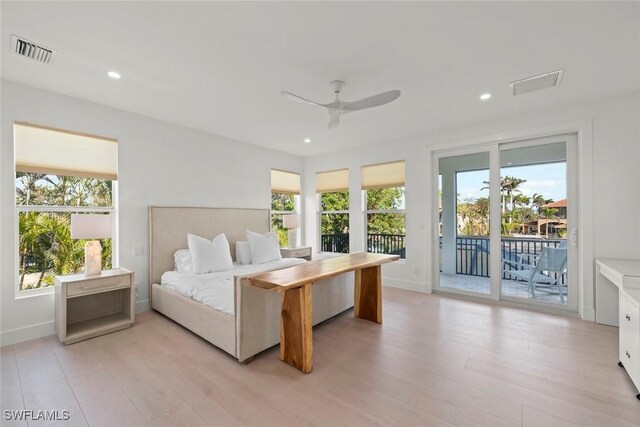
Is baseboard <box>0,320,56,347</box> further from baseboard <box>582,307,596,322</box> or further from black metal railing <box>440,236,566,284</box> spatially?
baseboard <box>582,307,596,322</box>

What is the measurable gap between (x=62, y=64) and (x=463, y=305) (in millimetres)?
5296

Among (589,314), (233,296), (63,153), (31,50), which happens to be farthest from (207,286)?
(589,314)

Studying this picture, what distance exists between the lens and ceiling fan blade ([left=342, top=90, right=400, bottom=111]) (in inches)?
91.6

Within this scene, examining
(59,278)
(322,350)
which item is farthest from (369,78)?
(59,278)

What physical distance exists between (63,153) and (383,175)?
4556mm

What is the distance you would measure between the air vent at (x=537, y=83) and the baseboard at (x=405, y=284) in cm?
303

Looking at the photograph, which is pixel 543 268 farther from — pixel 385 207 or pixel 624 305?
pixel 385 207

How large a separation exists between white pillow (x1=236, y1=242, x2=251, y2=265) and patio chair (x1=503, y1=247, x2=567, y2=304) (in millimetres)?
3936

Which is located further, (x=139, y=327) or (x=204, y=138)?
(x=204, y=138)

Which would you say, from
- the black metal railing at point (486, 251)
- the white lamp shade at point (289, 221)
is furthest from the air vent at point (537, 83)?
the white lamp shade at point (289, 221)

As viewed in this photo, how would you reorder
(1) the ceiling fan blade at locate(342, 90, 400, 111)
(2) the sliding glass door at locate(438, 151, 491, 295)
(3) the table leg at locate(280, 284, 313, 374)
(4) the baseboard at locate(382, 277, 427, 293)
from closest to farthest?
(3) the table leg at locate(280, 284, 313, 374) < (1) the ceiling fan blade at locate(342, 90, 400, 111) < (2) the sliding glass door at locate(438, 151, 491, 295) < (4) the baseboard at locate(382, 277, 427, 293)

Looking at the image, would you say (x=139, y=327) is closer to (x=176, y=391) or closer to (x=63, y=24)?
(x=176, y=391)

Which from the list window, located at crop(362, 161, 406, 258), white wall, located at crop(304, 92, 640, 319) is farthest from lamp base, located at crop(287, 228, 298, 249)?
white wall, located at crop(304, 92, 640, 319)

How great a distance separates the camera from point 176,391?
1964mm
